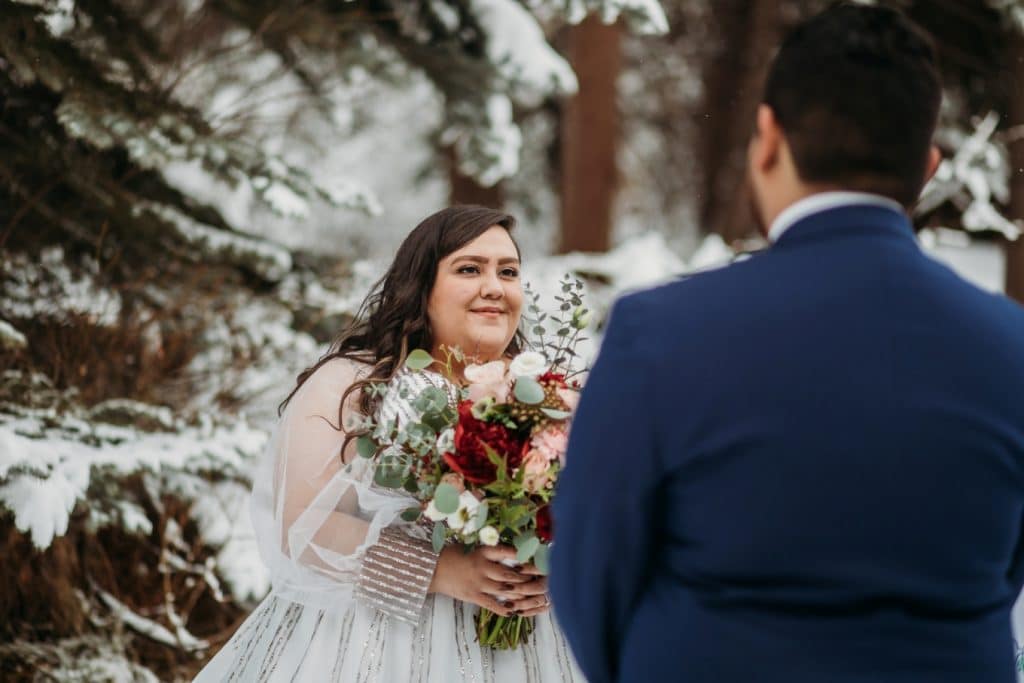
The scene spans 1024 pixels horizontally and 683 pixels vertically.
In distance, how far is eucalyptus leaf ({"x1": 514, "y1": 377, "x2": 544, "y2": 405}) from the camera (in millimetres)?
2236

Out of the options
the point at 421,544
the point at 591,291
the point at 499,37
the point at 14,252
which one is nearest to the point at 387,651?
the point at 421,544

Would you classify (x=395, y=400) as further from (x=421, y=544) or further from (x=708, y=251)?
(x=708, y=251)

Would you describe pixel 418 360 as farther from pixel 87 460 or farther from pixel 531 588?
pixel 87 460

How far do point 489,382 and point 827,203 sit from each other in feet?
3.57

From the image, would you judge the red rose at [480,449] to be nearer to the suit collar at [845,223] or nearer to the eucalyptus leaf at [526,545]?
the eucalyptus leaf at [526,545]

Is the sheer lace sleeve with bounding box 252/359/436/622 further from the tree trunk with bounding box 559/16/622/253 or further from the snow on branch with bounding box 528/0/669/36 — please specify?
the tree trunk with bounding box 559/16/622/253

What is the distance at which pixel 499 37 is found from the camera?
569 centimetres

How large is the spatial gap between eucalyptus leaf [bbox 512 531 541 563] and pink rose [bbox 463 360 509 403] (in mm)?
319

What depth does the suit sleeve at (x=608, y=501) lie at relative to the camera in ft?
4.77

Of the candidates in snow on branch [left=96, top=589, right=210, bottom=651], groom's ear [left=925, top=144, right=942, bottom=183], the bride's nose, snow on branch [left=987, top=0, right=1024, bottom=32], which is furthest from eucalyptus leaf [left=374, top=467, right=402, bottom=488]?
snow on branch [left=987, top=0, right=1024, bottom=32]

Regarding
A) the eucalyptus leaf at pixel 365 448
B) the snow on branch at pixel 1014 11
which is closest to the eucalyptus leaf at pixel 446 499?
the eucalyptus leaf at pixel 365 448

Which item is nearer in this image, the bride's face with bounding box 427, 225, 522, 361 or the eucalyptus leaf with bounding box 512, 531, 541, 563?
the eucalyptus leaf with bounding box 512, 531, 541, 563

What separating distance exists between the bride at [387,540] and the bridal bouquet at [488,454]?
10 cm

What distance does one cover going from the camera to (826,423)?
1.38 m
